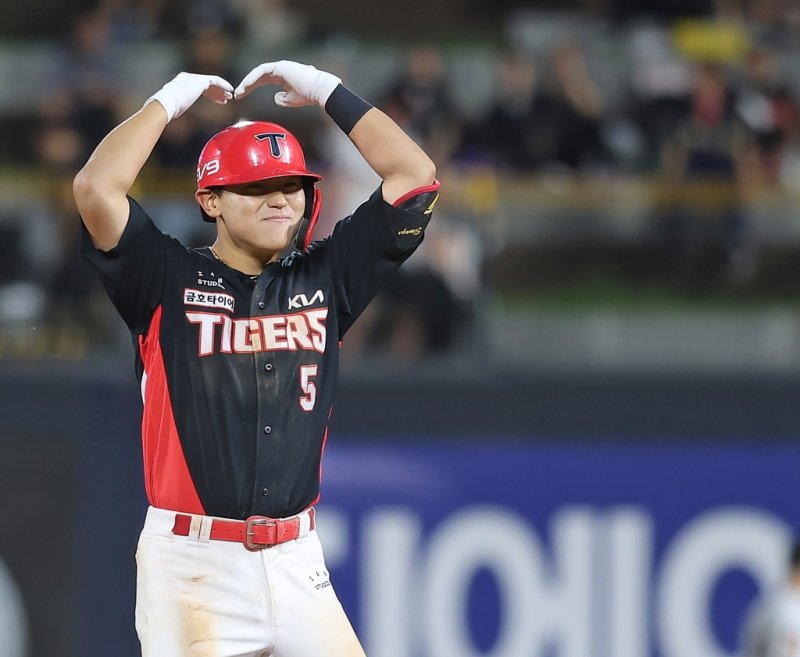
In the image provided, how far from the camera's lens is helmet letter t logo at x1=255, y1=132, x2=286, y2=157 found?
4414 millimetres

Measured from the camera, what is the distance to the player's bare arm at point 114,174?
4.16 m

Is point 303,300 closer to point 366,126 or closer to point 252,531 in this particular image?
point 366,126

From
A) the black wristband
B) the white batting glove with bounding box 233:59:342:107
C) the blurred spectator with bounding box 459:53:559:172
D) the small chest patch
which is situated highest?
the blurred spectator with bounding box 459:53:559:172

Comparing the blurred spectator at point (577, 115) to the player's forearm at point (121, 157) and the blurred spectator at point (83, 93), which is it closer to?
the blurred spectator at point (83, 93)

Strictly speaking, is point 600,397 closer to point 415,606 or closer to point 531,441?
point 531,441

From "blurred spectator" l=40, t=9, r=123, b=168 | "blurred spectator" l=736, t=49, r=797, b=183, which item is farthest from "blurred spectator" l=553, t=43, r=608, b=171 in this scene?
"blurred spectator" l=40, t=9, r=123, b=168

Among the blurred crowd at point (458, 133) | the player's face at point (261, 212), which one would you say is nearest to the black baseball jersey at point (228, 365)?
the player's face at point (261, 212)

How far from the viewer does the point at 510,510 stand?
8.13 meters

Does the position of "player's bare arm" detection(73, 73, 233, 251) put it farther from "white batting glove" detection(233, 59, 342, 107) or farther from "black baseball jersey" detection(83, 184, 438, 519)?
"white batting glove" detection(233, 59, 342, 107)

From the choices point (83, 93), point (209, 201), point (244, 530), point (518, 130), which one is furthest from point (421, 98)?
point (244, 530)

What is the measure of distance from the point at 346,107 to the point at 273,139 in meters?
0.26

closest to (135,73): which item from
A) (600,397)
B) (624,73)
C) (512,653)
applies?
(624,73)

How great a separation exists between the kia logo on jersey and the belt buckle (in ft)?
2.06

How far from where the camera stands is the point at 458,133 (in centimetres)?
1002
